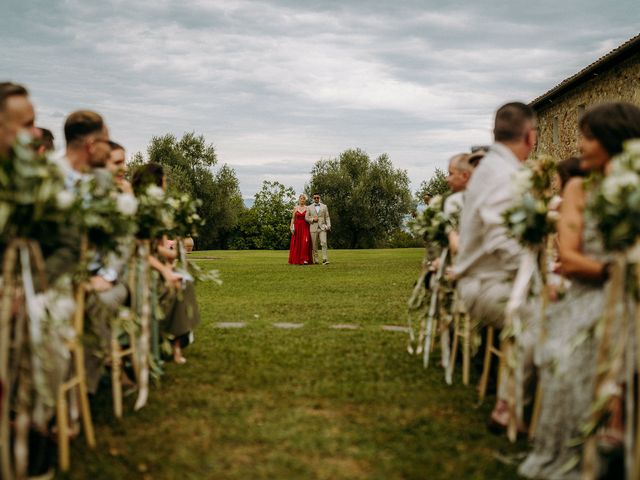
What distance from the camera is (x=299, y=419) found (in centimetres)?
513

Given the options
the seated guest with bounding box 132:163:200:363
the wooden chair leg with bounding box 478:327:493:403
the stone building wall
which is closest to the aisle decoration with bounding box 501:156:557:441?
the wooden chair leg with bounding box 478:327:493:403

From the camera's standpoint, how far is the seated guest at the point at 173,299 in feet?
21.8

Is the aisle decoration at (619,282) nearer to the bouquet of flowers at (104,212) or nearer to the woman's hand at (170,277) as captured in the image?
the bouquet of flowers at (104,212)

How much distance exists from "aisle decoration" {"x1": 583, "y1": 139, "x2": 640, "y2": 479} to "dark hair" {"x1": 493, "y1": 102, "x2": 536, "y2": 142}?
2.13m

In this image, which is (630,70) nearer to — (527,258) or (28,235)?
(527,258)

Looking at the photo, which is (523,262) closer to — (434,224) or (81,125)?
(434,224)

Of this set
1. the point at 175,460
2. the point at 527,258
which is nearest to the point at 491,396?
the point at 527,258

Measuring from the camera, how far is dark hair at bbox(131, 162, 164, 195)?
6.13 metres

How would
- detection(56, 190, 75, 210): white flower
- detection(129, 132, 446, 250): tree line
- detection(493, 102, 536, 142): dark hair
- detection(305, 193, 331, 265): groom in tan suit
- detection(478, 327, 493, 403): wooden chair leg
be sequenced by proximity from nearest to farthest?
detection(56, 190, 75, 210): white flower
detection(493, 102, 536, 142): dark hair
detection(478, 327, 493, 403): wooden chair leg
detection(305, 193, 331, 265): groom in tan suit
detection(129, 132, 446, 250): tree line

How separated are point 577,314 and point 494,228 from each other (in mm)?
1314

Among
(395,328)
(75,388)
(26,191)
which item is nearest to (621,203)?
(26,191)

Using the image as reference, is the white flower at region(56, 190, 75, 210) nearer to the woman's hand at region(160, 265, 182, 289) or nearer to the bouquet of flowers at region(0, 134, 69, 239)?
the bouquet of flowers at region(0, 134, 69, 239)

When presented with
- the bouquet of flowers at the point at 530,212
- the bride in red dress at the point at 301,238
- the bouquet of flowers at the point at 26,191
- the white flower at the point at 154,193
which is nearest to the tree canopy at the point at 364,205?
the bride in red dress at the point at 301,238

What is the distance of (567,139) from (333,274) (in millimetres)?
18854
